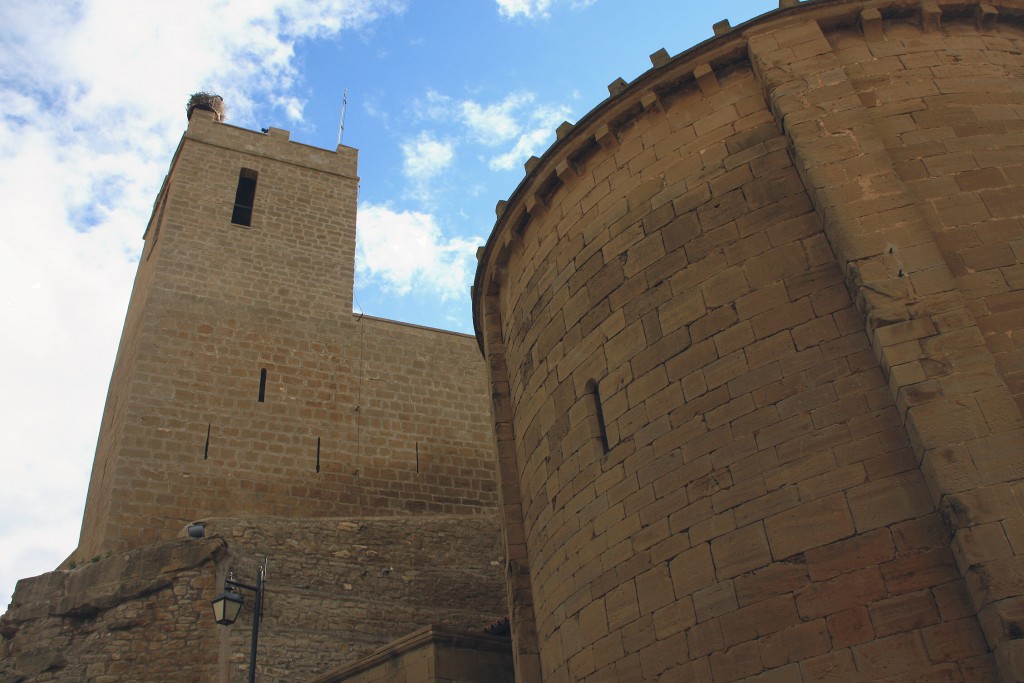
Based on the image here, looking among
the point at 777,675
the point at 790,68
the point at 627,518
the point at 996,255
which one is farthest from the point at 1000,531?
the point at 790,68

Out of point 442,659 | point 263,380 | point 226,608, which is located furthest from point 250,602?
point 263,380

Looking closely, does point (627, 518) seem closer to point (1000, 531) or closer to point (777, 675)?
point (777, 675)

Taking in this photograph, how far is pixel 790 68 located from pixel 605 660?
17.2ft

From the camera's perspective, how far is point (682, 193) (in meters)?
8.07

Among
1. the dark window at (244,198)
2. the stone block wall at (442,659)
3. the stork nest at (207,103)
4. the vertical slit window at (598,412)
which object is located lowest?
the stone block wall at (442,659)

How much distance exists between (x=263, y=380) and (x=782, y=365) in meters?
12.8

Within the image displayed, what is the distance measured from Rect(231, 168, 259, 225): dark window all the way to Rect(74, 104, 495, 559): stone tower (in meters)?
0.04

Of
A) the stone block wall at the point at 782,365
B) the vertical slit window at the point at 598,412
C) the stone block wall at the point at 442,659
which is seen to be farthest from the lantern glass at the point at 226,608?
the vertical slit window at the point at 598,412

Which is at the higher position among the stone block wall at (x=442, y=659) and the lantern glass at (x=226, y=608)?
the lantern glass at (x=226, y=608)

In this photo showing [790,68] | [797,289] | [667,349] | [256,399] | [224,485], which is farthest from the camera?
[256,399]

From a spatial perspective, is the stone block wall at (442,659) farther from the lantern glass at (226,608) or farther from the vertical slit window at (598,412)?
the vertical slit window at (598,412)

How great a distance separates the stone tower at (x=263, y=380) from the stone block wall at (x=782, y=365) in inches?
309

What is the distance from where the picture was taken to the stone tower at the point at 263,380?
1562cm

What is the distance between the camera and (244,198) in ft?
69.8
